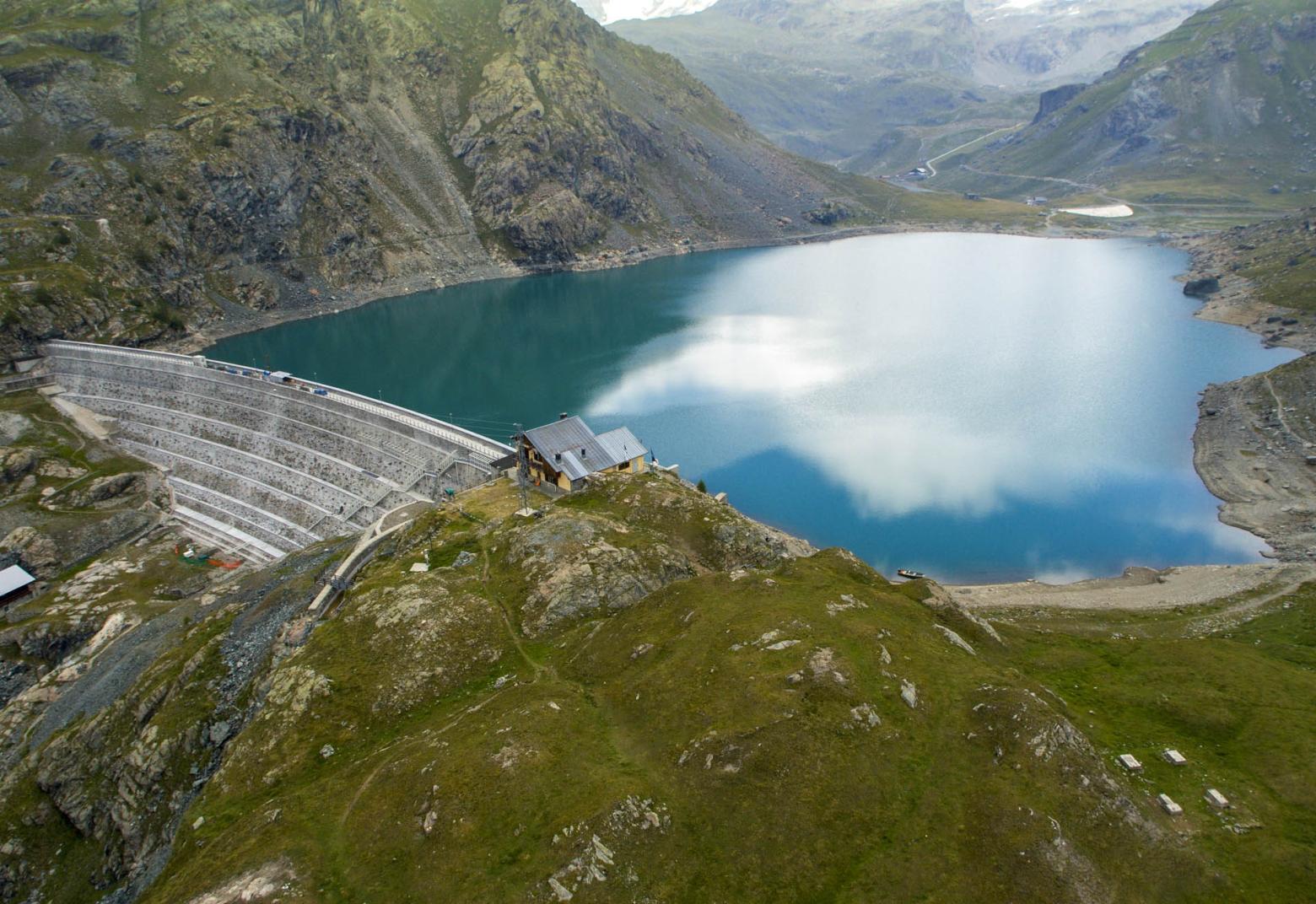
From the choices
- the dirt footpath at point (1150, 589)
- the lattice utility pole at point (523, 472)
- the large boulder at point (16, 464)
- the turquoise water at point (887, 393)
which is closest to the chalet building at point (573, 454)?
the lattice utility pole at point (523, 472)

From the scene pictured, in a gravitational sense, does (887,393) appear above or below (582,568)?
below

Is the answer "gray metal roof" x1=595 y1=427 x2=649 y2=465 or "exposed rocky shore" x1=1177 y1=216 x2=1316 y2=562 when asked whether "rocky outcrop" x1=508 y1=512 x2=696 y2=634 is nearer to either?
"gray metal roof" x1=595 y1=427 x2=649 y2=465

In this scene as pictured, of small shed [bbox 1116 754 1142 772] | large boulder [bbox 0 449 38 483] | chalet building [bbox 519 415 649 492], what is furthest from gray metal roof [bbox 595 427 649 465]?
large boulder [bbox 0 449 38 483]

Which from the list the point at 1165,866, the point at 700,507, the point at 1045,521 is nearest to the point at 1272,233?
the point at 1045,521

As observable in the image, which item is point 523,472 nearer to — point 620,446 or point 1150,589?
point 620,446

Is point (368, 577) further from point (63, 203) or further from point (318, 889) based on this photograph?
point (63, 203)

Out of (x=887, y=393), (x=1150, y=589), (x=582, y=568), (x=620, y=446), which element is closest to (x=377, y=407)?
(x=620, y=446)
